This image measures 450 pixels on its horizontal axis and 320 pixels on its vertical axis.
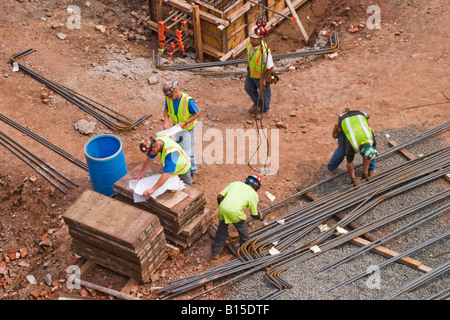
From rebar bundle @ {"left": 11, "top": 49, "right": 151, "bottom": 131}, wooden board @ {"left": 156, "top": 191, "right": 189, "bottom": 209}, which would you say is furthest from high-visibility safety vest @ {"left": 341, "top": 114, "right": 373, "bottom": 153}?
rebar bundle @ {"left": 11, "top": 49, "right": 151, "bottom": 131}

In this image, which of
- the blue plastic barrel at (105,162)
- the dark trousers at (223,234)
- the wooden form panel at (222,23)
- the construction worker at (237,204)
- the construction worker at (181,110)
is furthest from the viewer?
the wooden form panel at (222,23)

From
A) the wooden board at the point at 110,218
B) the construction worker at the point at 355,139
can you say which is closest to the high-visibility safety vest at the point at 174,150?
the wooden board at the point at 110,218

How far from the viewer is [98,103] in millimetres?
11461

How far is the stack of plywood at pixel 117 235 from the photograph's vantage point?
737 cm

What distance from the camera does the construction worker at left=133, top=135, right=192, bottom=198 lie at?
7.95 m

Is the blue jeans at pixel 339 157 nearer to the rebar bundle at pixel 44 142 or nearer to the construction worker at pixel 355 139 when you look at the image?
the construction worker at pixel 355 139

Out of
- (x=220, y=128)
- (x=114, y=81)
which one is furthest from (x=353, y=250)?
(x=114, y=81)

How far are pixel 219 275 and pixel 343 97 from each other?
5841 mm

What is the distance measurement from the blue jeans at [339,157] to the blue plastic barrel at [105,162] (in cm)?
394

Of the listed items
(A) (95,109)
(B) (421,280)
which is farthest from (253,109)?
(B) (421,280)

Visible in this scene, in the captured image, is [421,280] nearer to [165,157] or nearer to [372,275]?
[372,275]

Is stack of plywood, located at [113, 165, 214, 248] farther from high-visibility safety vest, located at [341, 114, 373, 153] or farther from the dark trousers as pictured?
high-visibility safety vest, located at [341, 114, 373, 153]

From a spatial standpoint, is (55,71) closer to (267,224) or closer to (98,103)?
(98,103)

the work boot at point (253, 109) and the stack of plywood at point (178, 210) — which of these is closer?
the stack of plywood at point (178, 210)
